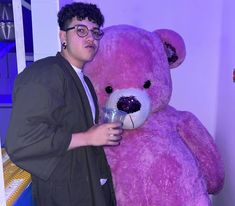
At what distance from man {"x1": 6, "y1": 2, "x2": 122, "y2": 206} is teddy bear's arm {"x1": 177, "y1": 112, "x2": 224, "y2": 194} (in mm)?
631

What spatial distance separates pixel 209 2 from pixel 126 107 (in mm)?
973

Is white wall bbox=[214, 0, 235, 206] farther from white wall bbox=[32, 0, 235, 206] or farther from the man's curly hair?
the man's curly hair

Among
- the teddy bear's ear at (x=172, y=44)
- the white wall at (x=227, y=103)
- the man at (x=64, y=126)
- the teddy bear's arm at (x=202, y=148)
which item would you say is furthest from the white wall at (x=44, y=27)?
the white wall at (x=227, y=103)

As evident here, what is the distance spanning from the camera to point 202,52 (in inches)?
73.0

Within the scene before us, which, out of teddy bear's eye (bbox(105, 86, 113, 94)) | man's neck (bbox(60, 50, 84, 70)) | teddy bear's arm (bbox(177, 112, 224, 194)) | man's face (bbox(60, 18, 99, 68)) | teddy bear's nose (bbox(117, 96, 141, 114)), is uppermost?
man's face (bbox(60, 18, 99, 68))

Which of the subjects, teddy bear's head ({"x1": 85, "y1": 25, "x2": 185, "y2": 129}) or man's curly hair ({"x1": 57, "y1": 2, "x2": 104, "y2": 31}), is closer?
man's curly hair ({"x1": 57, "y1": 2, "x2": 104, "y2": 31})

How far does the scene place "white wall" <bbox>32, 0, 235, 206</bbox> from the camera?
1645mm

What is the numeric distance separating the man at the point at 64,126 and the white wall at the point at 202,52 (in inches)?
31.9

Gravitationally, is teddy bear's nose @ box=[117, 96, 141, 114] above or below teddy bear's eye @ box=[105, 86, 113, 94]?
below

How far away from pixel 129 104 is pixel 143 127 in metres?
0.21

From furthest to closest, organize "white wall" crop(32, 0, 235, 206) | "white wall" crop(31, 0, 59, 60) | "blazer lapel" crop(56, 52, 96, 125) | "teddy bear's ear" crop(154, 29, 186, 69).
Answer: "white wall" crop(32, 0, 235, 206) → "teddy bear's ear" crop(154, 29, 186, 69) → "white wall" crop(31, 0, 59, 60) → "blazer lapel" crop(56, 52, 96, 125)

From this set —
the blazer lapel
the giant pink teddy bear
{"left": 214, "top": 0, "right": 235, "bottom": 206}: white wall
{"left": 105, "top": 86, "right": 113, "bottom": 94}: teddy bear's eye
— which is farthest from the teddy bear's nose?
{"left": 214, "top": 0, "right": 235, "bottom": 206}: white wall

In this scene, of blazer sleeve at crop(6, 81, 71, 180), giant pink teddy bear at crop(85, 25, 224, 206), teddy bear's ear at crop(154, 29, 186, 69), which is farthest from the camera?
teddy bear's ear at crop(154, 29, 186, 69)

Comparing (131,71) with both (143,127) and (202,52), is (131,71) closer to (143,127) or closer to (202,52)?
(143,127)
